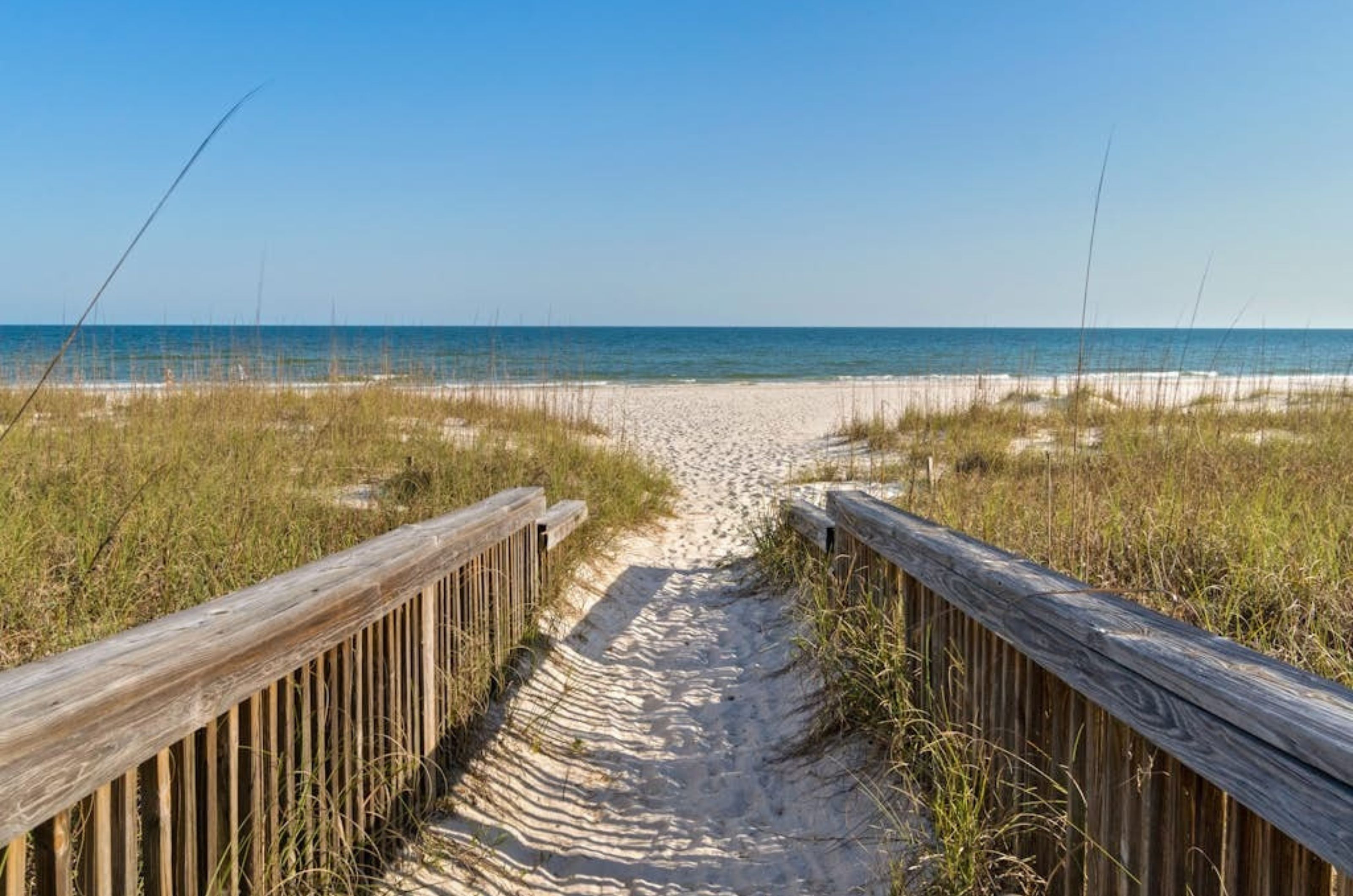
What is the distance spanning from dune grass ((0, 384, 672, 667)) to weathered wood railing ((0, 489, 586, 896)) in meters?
0.99

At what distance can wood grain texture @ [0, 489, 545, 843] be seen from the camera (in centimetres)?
122

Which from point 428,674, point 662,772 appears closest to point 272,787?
point 428,674

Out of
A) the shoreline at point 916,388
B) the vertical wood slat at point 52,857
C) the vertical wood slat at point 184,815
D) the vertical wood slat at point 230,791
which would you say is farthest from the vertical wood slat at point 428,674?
the shoreline at point 916,388

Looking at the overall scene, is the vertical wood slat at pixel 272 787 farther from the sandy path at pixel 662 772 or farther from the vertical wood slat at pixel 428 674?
the vertical wood slat at pixel 428 674

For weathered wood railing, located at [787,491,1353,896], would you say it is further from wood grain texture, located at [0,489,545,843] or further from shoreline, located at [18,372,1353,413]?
wood grain texture, located at [0,489,545,843]

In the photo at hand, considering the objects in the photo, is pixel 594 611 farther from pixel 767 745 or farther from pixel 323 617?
pixel 323 617

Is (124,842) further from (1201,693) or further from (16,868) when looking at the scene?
(1201,693)

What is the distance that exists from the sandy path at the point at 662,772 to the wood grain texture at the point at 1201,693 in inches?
36.4

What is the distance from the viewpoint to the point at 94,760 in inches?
52.7

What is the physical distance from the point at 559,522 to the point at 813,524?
147cm

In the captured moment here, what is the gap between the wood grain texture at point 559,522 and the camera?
15.8 feet

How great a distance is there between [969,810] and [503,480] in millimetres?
4805

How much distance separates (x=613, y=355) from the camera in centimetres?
4703

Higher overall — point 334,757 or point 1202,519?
point 1202,519
